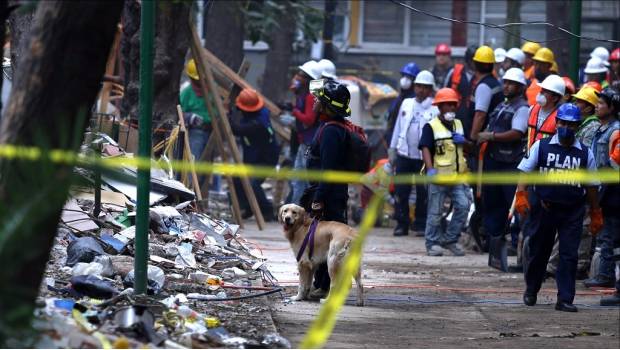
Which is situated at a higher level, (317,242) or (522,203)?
(522,203)

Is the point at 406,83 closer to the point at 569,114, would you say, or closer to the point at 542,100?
the point at 542,100

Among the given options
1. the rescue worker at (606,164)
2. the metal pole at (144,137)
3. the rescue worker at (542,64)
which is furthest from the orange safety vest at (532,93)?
the metal pole at (144,137)

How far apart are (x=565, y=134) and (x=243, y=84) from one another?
838 centimetres

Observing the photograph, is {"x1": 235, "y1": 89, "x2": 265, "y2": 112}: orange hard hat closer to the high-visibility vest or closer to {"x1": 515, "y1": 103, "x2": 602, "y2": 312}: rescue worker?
the high-visibility vest

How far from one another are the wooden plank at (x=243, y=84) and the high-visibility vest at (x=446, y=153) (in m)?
4.64

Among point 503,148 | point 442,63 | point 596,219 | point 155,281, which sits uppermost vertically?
point 442,63

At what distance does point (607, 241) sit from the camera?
11609 mm

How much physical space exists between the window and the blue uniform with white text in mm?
22080

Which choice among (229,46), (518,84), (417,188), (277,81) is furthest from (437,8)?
(518,84)

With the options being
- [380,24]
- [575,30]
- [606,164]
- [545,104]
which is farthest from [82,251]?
[380,24]

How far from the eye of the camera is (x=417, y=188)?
16.4 metres

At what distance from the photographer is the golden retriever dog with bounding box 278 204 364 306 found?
32.8 ft

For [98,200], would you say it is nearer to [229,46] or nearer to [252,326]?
[252,326]

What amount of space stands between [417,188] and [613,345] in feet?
26.3
